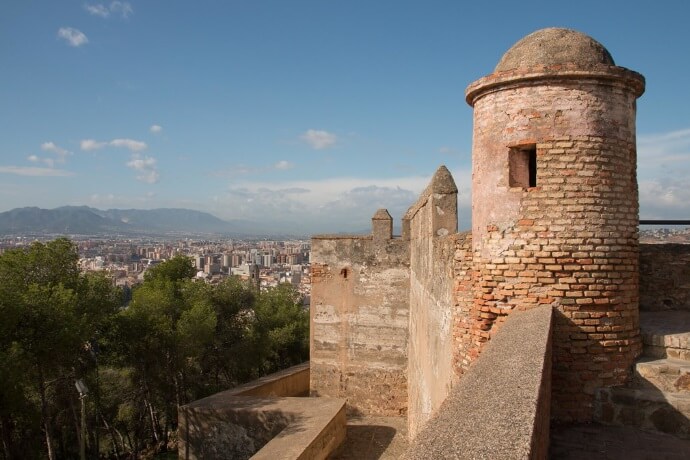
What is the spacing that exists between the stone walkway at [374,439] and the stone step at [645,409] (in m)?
8.13

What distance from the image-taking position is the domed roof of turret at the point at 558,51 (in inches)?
212

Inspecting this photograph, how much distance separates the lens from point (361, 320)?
16422 millimetres

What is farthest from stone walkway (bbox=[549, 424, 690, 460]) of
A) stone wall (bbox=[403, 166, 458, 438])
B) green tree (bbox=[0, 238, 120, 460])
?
green tree (bbox=[0, 238, 120, 460])

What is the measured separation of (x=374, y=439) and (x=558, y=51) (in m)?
11.2

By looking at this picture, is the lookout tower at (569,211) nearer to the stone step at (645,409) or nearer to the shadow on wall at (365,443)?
the stone step at (645,409)

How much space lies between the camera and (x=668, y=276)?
6992 mm

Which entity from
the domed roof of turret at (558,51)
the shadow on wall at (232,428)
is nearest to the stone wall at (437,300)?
the domed roof of turret at (558,51)

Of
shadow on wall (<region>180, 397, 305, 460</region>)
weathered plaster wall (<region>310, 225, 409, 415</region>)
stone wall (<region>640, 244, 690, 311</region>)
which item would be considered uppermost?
stone wall (<region>640, 244, 690, 311</region>)

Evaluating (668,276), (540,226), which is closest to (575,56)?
(540,226)

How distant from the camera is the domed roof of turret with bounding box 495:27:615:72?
5.39 meters

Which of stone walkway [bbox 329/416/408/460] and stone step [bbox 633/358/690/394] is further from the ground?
stone step [bbox 633/358/690/394]

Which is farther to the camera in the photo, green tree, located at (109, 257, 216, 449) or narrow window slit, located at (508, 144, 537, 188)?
green tree, located at (109, 257, 216, 449)

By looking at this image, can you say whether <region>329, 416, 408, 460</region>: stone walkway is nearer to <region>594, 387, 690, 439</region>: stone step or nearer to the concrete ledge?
<region>594, 387, 690, 439</region>: stone step

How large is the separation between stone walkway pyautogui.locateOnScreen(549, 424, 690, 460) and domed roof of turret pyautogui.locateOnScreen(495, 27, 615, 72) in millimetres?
3350
